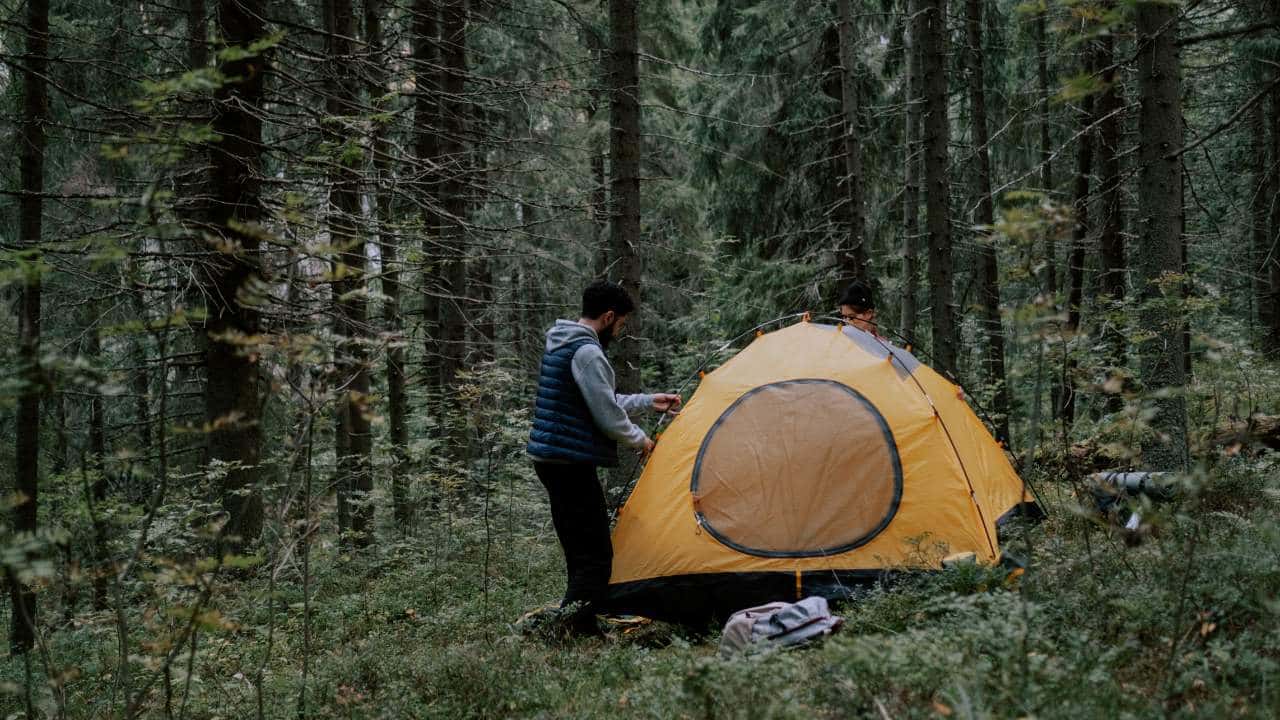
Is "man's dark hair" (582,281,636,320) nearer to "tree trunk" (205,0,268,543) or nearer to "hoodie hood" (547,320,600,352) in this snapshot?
"hoodie hood" (547,320,600,352)

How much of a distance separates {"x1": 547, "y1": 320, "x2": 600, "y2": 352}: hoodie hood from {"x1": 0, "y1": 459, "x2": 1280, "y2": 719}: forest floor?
5.50 ft

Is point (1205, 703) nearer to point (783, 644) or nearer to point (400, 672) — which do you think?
point (783, 644)

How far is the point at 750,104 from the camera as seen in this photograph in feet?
43.5

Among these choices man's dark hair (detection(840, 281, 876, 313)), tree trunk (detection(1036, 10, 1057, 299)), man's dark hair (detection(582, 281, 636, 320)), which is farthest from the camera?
tree trunk (detection(1036, 10, 1057, 299))

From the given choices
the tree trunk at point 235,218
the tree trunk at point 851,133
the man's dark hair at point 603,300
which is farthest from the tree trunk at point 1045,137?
the tree trunk at point 235,218

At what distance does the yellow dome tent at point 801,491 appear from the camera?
16.5 ft

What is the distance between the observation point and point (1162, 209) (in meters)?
5.17

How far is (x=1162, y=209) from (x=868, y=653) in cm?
376

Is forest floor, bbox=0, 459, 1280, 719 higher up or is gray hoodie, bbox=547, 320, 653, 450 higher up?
gray hoodie, bbox=547, 320, 653, 450

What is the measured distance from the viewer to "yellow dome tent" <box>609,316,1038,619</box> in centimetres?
503

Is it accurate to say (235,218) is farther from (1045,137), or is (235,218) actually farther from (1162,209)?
(1045,137)

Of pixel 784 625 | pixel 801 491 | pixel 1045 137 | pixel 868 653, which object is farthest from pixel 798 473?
pixel 1045 137

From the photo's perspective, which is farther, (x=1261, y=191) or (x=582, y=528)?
(x=1261, y=191)

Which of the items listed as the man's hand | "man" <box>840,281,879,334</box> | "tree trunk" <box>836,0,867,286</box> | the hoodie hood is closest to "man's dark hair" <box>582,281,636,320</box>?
the hoodie hood
